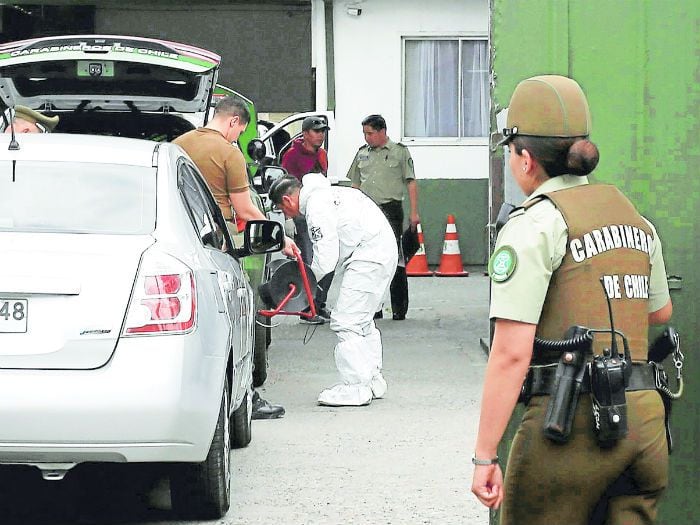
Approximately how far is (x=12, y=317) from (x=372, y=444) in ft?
9.98

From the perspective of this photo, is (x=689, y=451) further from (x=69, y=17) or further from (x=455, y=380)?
(x=69, y=17)

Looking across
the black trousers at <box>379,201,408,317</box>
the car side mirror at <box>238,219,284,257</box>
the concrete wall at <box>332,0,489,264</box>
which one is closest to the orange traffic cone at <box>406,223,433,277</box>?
the concrete wall at <box>332,0,489,264</box>

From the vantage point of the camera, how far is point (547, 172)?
3764mm

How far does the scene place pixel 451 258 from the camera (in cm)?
1903

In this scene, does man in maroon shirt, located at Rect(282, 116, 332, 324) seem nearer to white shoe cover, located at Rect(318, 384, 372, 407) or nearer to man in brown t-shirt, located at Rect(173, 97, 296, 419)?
white shoe cover, located at Rect(318, 384, 372, 407)

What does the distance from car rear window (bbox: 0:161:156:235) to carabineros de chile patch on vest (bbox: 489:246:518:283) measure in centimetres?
236

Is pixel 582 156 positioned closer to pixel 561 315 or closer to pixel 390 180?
pixel 561 315

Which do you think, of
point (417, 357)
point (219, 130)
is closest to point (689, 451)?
point (219, 130)

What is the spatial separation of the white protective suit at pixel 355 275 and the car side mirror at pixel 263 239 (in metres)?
1.62

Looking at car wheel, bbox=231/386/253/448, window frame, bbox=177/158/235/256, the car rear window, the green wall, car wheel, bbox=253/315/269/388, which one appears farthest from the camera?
car wheel, bbox=253/315/269/388

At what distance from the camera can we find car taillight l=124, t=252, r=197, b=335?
17.7 ft

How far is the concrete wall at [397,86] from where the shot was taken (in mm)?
19844

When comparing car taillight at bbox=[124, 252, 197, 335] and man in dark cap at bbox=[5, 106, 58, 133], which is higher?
man in dark cap at bbox=[5, 106, 58, 133]

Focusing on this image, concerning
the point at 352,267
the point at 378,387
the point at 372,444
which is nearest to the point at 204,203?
the point at 372,444
